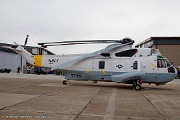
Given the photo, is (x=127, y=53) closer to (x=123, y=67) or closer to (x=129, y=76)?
(x=123, y=67)

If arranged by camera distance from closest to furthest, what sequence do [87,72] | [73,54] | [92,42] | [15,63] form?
1. [92,42]
2. [87,72]
3. [73,54]
4. [15,63]

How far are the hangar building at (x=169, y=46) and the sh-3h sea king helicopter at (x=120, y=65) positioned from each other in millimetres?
36629

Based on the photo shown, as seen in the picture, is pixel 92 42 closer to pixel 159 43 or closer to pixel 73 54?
pixel 73 54

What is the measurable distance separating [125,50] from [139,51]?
1059 mm

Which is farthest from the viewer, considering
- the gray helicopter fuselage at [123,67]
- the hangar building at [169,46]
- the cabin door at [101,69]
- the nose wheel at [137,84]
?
the hangar building at [169,46]

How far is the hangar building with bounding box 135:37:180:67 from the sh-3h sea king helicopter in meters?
36.6

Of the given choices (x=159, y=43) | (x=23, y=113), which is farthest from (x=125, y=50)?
(x=159, y=43)

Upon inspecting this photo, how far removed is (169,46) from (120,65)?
38762 millimetres

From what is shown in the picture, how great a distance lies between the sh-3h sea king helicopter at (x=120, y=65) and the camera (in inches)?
579

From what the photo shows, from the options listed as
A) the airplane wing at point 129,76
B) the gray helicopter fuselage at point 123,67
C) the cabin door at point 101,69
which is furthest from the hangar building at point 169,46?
the airplane wing at point 129,76

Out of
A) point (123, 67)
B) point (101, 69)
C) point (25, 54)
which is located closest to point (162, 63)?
point (123, 67)

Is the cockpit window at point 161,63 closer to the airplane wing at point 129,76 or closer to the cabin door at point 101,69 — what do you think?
the airplane wing at point 129,76

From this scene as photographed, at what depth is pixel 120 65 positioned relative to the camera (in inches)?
606

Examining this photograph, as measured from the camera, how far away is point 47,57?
57.2 feet
